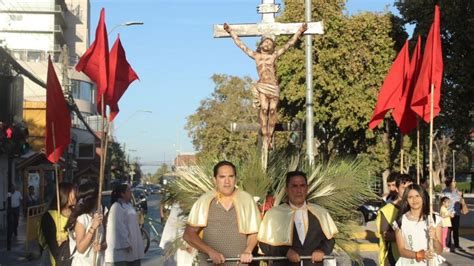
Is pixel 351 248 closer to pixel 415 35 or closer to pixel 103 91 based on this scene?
pixel 103 91

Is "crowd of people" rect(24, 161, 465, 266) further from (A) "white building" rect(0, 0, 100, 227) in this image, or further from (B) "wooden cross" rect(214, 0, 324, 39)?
(A) "white building" rect(0, 0, 100, 227)

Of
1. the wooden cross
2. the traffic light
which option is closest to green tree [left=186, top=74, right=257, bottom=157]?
the traffic light

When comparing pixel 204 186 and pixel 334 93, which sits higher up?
pixel 334 93

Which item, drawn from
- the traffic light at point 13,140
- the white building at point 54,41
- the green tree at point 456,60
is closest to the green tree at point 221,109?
the white building at point 54,41

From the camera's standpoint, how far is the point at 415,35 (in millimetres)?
24219

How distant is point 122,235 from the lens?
8.42 meters

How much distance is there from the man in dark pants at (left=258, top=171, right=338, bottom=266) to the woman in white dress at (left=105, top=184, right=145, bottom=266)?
2.76m

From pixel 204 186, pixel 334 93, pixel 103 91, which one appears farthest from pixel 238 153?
pixel 334 93

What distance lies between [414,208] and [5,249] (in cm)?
1409

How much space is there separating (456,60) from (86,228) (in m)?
17.9

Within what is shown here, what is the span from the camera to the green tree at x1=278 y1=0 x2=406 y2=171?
29391 mm

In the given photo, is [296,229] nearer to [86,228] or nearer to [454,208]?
[86,228]

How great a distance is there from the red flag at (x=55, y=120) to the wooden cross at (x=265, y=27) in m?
3.53

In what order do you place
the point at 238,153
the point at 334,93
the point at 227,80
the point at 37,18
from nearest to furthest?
the point at 238,153 < the point at 334,93 < the point at 227,80 < the point at 37,18
